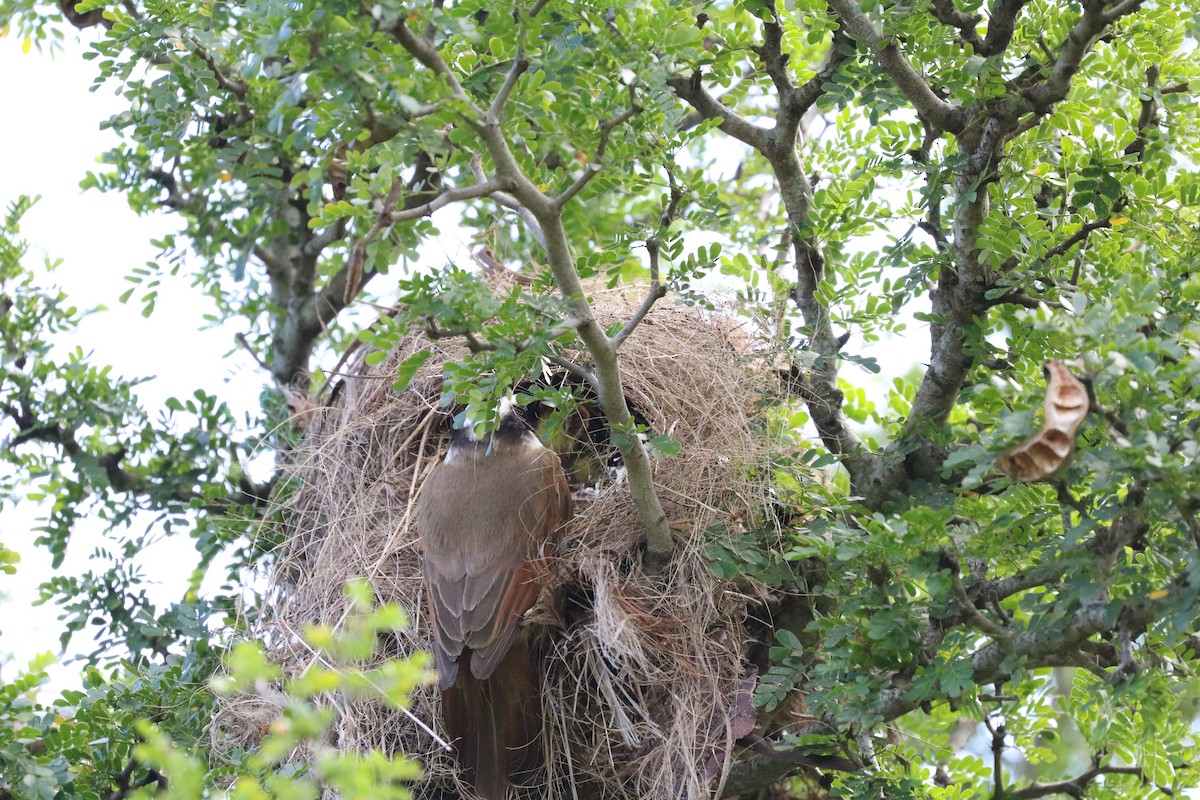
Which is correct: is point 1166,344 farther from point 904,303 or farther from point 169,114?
point 169,114

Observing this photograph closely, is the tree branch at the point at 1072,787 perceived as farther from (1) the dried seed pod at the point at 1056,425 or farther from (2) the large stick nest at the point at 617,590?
(1) the dried seed pod at the point at 1056,425

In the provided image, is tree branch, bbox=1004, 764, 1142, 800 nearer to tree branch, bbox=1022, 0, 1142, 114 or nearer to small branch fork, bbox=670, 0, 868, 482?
small branch fork, bbox=670, 0, 868, 482

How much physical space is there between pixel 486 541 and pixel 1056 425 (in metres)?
2.03

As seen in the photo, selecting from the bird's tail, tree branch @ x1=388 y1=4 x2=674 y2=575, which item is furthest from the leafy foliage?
the bird's tail

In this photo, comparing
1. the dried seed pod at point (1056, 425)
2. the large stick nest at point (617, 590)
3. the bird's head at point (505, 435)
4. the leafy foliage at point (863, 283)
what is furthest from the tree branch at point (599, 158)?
the bird's head at point (505, 435)

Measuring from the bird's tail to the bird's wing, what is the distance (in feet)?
0.45

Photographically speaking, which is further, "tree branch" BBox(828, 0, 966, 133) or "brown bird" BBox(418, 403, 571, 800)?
"brown bird" BBox(418, 403, 571, 800)

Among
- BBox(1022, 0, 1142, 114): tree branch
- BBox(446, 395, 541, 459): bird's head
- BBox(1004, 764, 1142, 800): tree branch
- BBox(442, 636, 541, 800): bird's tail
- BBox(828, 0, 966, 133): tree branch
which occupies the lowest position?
BBox(1004, 764, 1142, 800): tree branch

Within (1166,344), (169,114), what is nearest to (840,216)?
(1166,344)

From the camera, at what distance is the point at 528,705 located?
12.8 ft

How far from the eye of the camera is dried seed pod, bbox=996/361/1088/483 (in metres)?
2.47

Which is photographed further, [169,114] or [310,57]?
[169,114]

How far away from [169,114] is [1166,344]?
328cm

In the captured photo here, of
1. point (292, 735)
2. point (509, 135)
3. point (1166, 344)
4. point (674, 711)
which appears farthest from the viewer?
point (674, 711)
